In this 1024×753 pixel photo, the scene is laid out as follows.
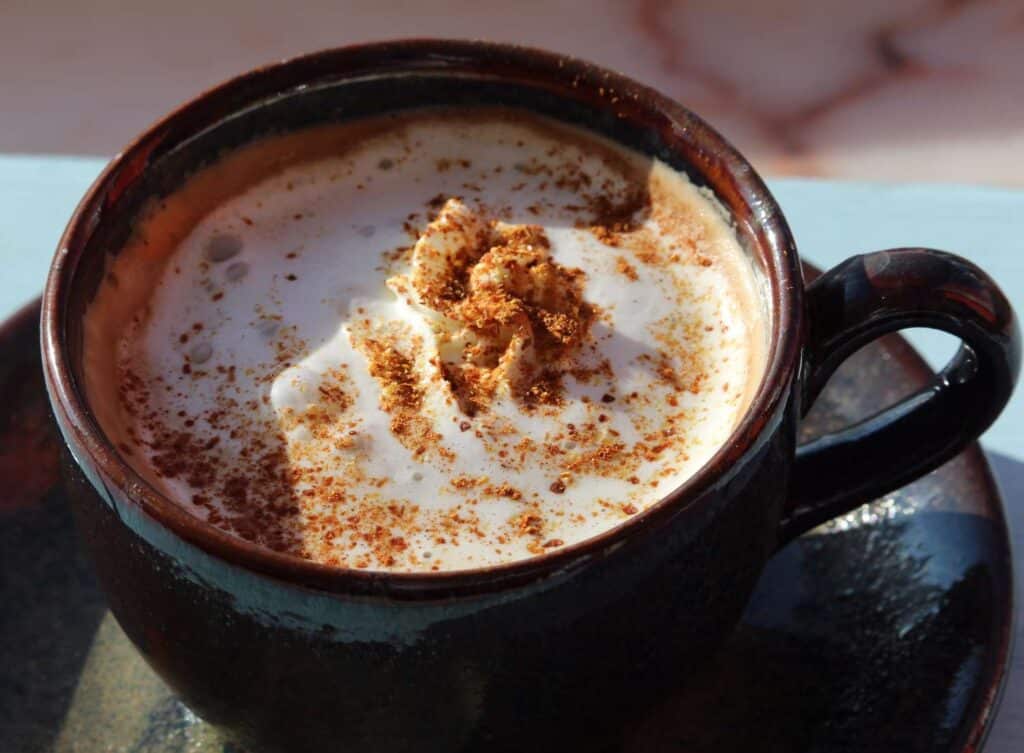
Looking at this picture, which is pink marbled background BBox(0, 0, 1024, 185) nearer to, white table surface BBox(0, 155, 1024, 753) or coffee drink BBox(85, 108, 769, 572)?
white table surface BBox(0, 155, 1024, 753)

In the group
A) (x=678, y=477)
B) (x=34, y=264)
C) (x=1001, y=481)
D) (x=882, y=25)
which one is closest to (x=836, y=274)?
(x=678, y=477)

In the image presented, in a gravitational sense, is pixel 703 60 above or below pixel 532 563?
above

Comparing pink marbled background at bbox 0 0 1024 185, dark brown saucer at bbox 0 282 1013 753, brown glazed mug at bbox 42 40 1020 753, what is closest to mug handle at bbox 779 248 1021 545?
brown glazed mug at bbox 42 40 1020 753

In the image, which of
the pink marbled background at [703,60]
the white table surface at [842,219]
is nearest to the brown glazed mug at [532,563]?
the white table surface at [842,219]

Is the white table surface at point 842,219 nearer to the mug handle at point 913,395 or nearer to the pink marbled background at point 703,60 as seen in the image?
the pink marbled background at point 703,60

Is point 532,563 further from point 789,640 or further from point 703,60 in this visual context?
point 703,60

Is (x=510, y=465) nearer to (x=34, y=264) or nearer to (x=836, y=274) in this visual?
(x=836, y=274)

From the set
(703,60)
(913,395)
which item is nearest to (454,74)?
(913,395)

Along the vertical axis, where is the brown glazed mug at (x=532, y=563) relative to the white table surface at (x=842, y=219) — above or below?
below
